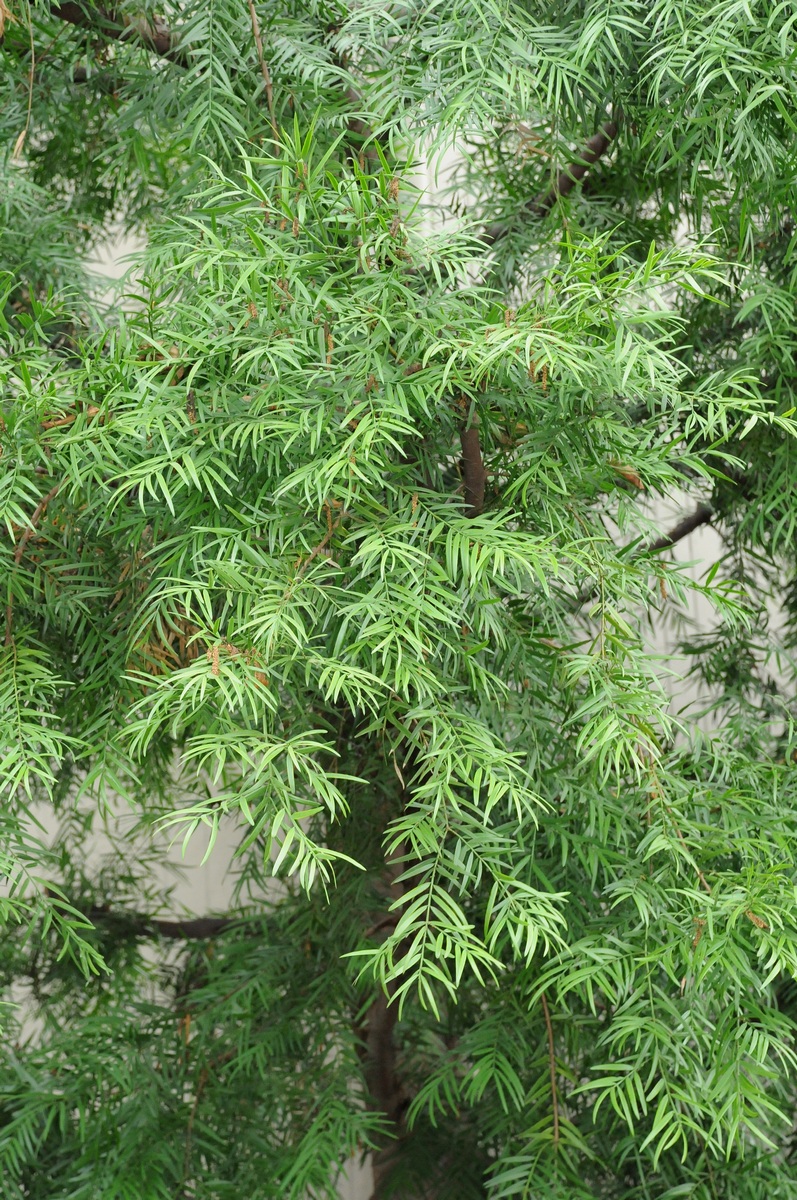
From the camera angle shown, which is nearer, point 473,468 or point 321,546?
point 321,546

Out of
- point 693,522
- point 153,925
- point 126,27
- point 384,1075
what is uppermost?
point 126,27

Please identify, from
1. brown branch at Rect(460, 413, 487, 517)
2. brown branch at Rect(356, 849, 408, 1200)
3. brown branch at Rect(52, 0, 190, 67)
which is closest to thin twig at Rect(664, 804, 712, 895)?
brown branch at Rect(460, 413, 487, 517)

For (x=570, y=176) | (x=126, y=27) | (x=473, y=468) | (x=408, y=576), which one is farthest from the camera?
(x=570, y=176)

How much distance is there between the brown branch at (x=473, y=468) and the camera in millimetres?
1203

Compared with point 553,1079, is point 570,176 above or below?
above

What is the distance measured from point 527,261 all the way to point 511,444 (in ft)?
1.97

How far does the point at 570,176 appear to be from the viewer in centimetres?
163

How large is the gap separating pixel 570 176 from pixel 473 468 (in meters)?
0.63

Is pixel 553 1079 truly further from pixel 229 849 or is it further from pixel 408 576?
pixel 229 849

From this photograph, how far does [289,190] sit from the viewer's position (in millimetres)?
1133

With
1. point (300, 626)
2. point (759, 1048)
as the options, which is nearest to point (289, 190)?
point (300, 626)

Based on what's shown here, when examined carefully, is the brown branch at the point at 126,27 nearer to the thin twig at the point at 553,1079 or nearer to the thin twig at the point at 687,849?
the thin twig at the point at 687,849

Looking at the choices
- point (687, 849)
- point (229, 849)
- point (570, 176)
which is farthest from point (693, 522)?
point (229, 849)

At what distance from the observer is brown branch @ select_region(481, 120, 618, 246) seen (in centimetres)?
169
